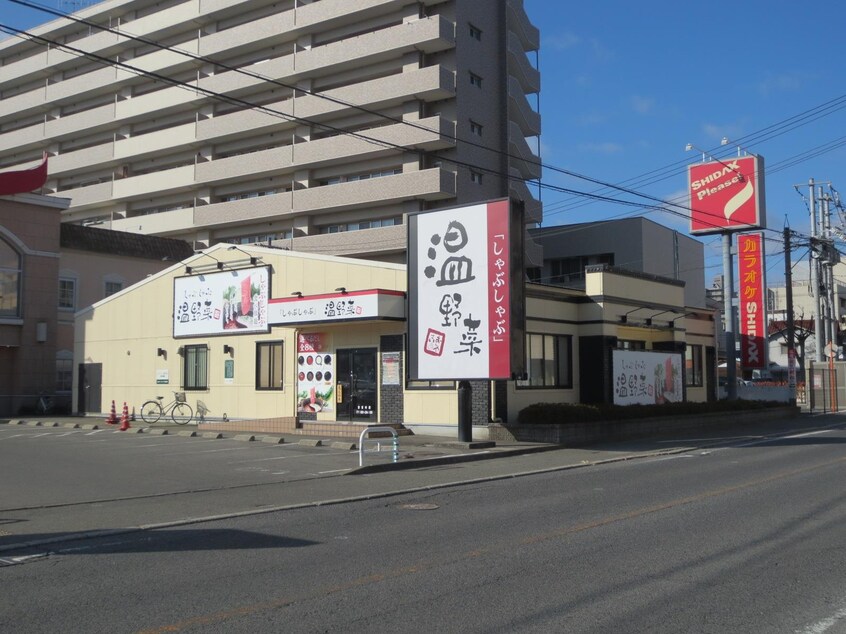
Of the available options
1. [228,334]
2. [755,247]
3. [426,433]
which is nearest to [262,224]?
[228,334]

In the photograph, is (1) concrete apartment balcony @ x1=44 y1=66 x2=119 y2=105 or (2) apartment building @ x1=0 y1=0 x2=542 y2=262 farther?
(1) concrete apartment balcony @ x1=44 y1=66 x2=119 y2=105

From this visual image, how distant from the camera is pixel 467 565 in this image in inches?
319

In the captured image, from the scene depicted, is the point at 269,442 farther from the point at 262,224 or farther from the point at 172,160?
the point at 172,160

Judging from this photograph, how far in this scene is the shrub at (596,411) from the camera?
895 inches

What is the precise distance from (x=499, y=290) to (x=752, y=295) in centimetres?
2300

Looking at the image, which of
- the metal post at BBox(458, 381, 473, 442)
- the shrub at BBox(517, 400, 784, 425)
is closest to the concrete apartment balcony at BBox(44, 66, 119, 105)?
the shrub at BBox(517, 400, 784, 425)

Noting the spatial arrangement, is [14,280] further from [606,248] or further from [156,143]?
[606,248]

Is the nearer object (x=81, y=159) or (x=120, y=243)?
(x=120, y=243)

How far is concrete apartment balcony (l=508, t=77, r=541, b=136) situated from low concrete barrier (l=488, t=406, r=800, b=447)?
94.4 ft

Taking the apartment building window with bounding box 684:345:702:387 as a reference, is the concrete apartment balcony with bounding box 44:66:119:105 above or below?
above

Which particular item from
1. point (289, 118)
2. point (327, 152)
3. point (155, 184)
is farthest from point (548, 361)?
point (155, 184)

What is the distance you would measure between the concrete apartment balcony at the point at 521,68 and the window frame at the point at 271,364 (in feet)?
103

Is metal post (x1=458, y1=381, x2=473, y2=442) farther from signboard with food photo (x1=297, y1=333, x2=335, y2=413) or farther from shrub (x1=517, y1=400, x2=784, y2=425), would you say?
signboard with food photo (x1=297, y1=333, x2=335, y2=413)

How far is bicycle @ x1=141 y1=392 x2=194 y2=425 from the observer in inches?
1193
